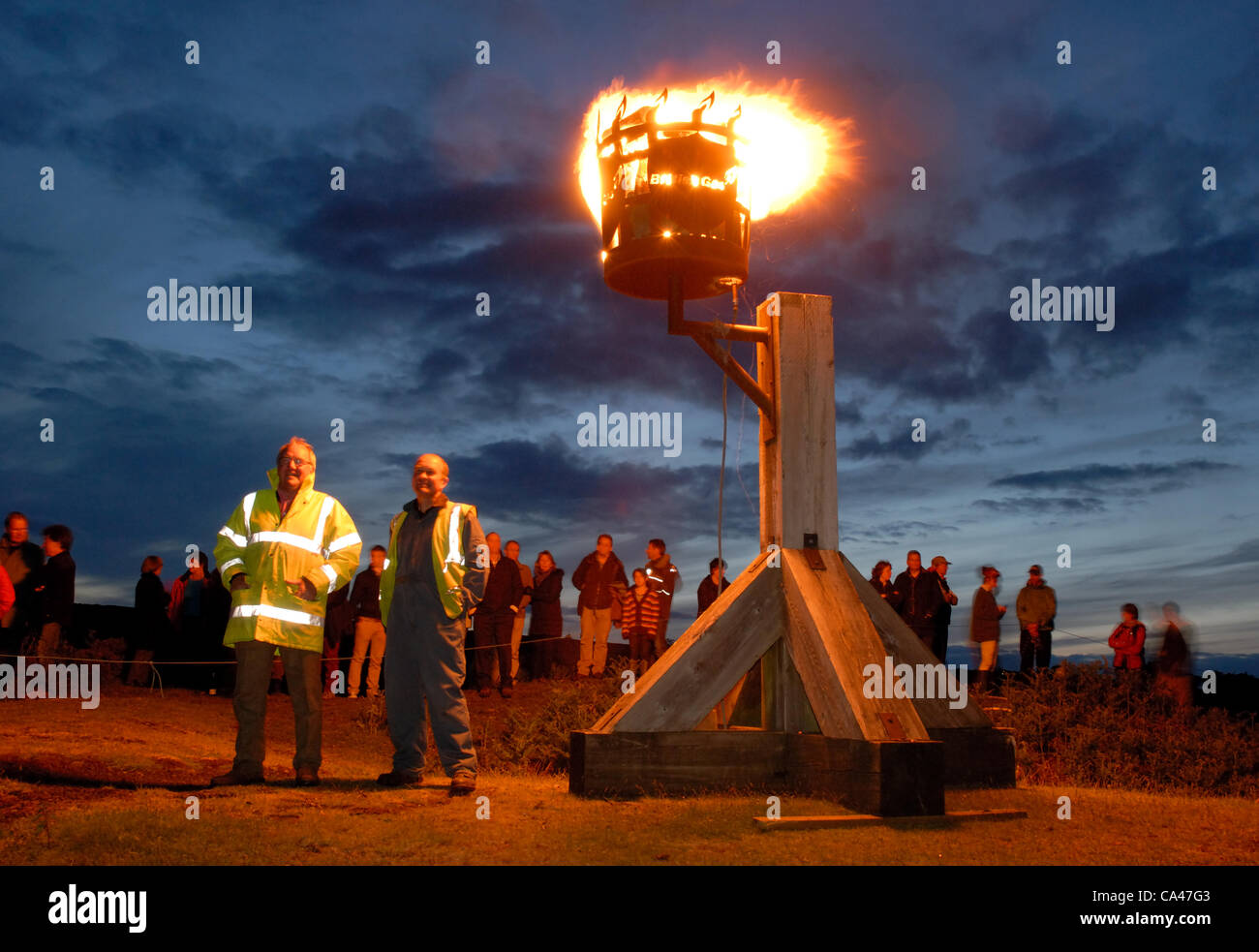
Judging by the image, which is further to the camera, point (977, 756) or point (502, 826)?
point (977, 756)

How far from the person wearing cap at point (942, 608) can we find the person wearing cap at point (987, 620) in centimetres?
35

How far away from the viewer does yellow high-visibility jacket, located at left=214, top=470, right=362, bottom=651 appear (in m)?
6.85

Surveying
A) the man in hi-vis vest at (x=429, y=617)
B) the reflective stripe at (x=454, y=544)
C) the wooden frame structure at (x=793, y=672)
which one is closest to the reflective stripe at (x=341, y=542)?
the man in hi-vis vest at (x=429, y=617)

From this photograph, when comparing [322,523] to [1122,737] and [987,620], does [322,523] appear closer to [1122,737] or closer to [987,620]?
[1122,737]

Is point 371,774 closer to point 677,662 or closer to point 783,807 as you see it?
point 677,662

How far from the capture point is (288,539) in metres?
6.96

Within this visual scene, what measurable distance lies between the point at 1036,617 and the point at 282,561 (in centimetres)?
1236

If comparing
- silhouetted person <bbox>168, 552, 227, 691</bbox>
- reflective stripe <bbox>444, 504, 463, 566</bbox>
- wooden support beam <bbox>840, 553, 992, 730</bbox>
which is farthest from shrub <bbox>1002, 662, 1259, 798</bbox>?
silhouetted person <bbox>168, 552, 227, 691</bbox>

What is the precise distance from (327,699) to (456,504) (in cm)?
803

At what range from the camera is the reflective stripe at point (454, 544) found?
22.9 feet

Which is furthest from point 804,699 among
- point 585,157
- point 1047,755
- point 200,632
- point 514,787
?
point 200,632

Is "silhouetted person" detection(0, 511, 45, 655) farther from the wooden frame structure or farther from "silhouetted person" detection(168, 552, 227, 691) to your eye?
the wooden frame structure

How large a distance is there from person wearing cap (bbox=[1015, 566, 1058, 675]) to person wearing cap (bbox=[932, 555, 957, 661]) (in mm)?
1149

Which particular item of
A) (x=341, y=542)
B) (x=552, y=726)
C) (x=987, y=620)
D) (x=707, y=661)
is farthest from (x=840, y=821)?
(x=987, y=620)
